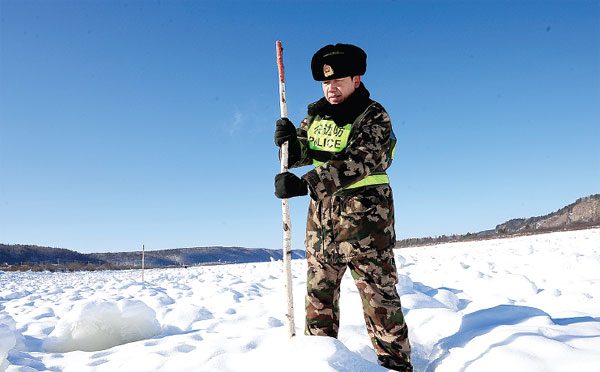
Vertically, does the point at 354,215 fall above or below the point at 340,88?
below

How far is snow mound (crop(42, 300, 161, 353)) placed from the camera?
10.9ft

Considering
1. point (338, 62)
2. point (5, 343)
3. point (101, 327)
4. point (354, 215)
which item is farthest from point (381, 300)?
point (101, 327)

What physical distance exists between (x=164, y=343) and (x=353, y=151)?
2.27m

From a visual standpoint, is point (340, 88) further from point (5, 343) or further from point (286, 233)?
point (5, 343)

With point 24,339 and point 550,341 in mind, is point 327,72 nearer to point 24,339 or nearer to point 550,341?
point 550,341

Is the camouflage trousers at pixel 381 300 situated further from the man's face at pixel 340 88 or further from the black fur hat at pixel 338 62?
the black fur hat at pixel 338 62

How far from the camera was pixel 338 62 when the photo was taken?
2215 millimetres

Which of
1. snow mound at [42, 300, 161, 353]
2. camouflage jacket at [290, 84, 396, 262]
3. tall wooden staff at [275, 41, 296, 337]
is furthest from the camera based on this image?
snow mound at [42, 300, 161, 353]

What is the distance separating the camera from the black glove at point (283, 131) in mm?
2158

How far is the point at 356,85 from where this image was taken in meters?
2.34

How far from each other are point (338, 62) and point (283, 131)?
0.55m

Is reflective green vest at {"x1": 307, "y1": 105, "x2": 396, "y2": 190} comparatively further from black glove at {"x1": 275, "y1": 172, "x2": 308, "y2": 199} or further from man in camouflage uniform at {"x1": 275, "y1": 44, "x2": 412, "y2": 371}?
black glove at {"x1": 275, "y1": 172, "x2": 308, "y2": 199}

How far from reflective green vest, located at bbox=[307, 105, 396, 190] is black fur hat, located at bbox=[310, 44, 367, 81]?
11.3 inches

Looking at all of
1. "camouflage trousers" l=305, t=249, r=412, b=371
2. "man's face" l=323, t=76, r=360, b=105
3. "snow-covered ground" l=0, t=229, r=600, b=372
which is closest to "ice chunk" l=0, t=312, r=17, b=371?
"snow-covered ground" l=0, t=229, r=600, b=372
